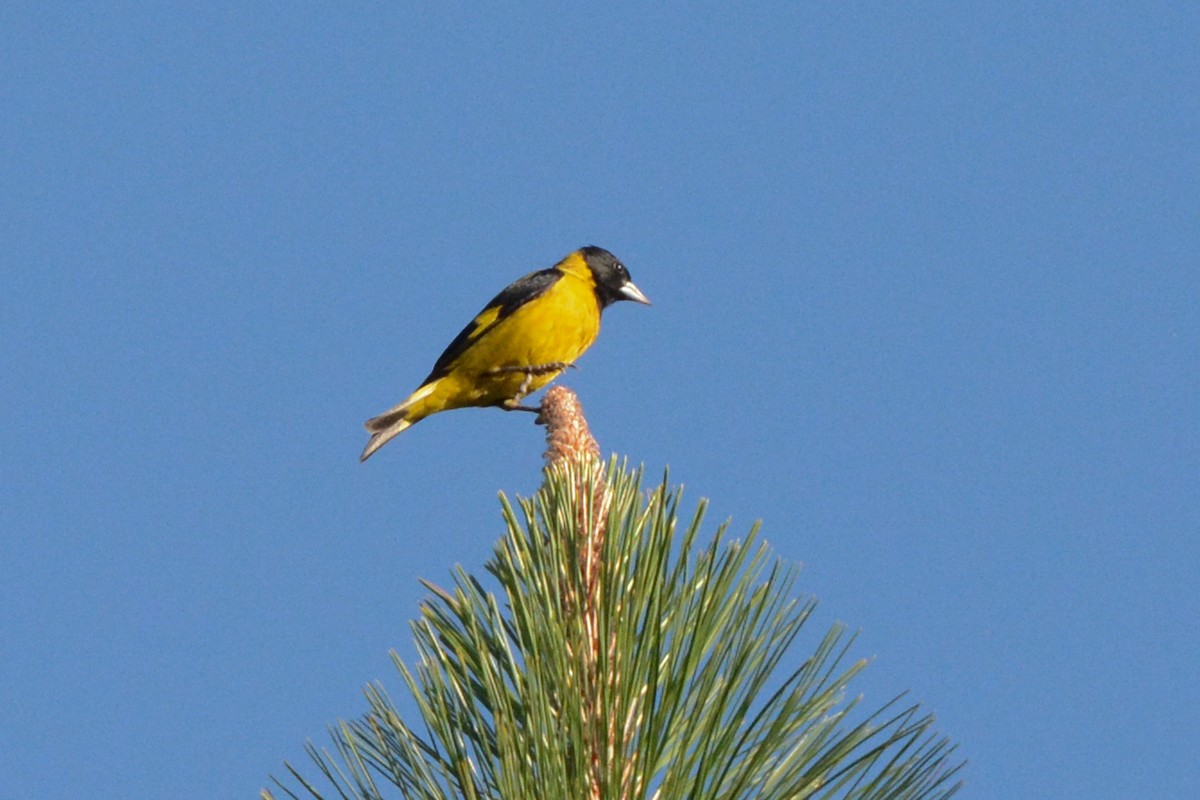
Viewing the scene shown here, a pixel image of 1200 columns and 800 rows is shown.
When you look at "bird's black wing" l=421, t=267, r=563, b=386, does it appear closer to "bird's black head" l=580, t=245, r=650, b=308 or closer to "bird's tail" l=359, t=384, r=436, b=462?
"bird's tail" l=359, t=384, r=436, b=462

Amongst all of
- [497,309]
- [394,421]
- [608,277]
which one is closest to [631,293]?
[608,277]

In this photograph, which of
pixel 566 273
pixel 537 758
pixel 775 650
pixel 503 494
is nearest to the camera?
pixel 537 758

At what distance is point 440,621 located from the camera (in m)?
2.58

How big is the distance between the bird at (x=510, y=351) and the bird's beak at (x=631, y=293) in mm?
664

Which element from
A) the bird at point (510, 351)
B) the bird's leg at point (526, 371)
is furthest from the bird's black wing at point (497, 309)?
the bird's leg at point (526, 371)

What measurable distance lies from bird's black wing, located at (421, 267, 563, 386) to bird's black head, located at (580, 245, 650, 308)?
718mm

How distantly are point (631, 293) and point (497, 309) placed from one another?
1488 mm

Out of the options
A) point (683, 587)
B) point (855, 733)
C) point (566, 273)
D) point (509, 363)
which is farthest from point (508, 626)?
point (566, 273)

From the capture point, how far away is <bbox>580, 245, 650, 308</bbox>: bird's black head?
948 centimetres

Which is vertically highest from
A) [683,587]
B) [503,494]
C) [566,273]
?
[566,273]

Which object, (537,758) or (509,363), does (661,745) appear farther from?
(509,363)

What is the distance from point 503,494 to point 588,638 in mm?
324

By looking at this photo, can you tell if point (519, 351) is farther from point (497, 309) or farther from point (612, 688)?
point (612, 688)

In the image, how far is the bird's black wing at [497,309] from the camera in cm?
829
